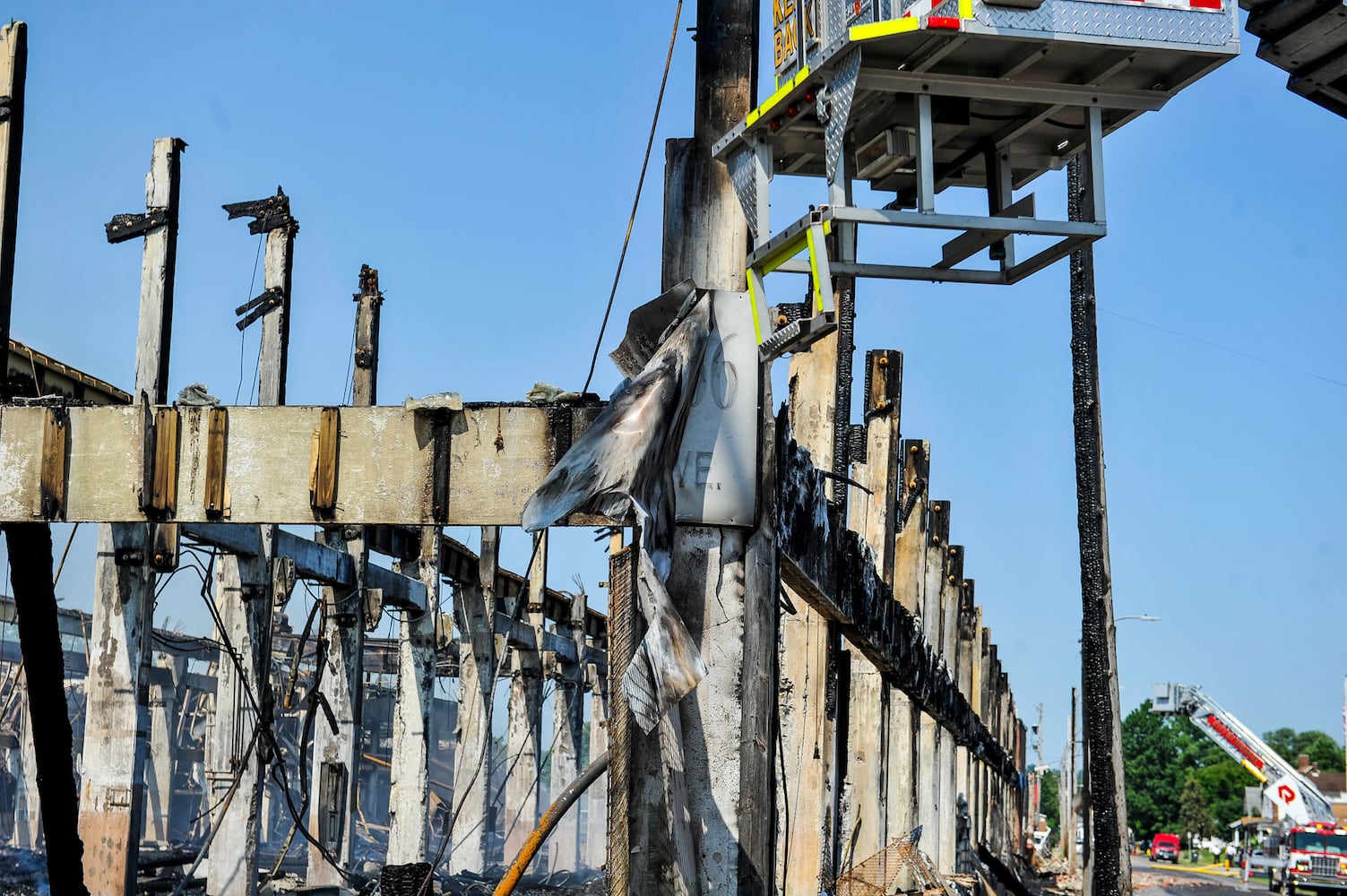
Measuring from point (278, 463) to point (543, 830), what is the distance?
7.80ft

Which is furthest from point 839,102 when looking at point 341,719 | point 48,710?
point 341,719

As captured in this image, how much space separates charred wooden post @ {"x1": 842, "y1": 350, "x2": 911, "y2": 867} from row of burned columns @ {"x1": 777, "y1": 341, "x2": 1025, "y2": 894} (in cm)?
1

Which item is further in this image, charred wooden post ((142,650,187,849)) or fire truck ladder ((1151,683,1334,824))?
fire truck ladder ((1151,683,1334,824))

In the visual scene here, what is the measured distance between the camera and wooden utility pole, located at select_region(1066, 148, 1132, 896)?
13.6m

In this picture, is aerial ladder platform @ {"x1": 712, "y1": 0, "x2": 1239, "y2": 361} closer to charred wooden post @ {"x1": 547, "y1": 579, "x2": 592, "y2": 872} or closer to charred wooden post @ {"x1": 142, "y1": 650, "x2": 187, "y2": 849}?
charred wooden post @ {"x1": 547, "y1": 579, "x2": 592, "y2": 872}

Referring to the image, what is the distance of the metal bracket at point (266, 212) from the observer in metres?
19.3

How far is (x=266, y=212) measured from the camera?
19.3 meters

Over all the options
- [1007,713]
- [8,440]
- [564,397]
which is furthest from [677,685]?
[1007,713]

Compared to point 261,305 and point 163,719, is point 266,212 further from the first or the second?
point 163,719

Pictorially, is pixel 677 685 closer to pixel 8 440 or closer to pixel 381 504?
pixel 381 504

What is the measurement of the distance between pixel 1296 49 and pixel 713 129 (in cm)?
504

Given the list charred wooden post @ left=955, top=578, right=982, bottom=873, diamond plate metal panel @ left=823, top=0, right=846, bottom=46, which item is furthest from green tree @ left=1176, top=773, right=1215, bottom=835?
diamond plate metal panel @ left=823, top=0, right=846, bottom=46

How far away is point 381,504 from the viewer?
7.17m

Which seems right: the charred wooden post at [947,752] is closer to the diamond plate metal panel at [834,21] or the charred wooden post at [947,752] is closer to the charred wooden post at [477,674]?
the charred wooden post at [477,674]
